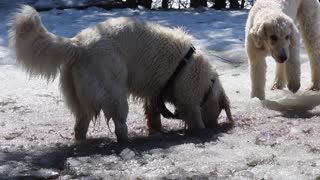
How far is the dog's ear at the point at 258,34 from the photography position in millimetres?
7027

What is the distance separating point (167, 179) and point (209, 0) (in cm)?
1302

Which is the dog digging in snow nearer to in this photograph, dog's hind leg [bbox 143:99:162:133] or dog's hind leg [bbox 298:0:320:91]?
dog's hind leg [bbox 143:99:162:133]

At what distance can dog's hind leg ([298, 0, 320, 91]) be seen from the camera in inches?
327

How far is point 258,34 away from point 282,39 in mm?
283

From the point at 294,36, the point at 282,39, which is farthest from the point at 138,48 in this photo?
the point at 294,36

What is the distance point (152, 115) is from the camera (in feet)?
20.4

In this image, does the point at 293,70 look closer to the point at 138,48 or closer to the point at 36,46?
the point at 138,48

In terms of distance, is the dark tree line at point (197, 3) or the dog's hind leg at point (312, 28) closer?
the dog's hind leg at point (312, 28)

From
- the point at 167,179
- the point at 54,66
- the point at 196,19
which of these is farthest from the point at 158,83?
the point at 196,19

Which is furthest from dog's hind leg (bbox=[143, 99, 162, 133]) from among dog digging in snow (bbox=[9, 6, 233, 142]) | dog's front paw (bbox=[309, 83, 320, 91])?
dog's front paw (bbox=[309, 83, 320, 91])

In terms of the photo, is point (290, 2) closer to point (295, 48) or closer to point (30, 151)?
point (295, 48)

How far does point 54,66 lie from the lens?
527 centimetres

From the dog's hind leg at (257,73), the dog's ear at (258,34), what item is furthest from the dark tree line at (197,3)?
the dog's ear at (258,34)

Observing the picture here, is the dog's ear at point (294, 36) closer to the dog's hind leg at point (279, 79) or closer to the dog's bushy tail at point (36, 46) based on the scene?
the dog's hind leg at point (279, 79)
